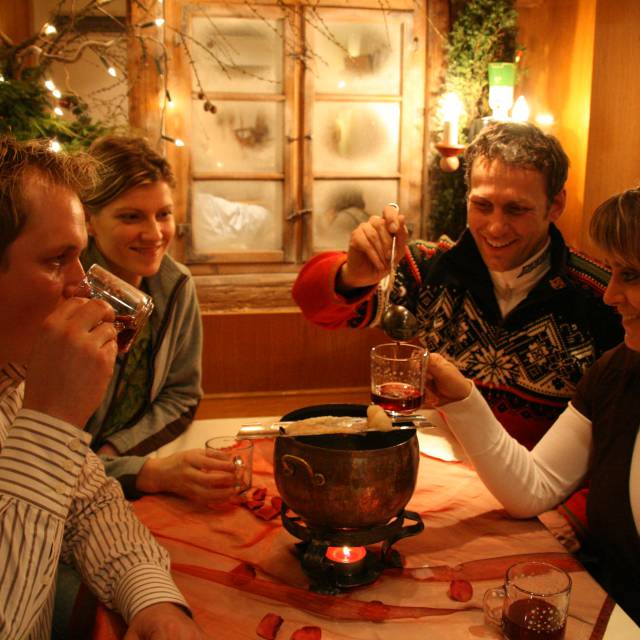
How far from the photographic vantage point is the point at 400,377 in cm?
143

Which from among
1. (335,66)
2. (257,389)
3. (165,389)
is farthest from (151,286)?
(335,66)

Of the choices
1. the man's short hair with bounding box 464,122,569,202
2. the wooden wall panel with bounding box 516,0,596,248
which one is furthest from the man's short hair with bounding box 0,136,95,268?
the wooden wall panel with bounding box 516,0,596,248

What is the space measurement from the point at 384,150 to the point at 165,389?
2.97 meters

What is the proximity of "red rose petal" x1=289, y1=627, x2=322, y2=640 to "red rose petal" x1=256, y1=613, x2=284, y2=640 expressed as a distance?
0.09ft

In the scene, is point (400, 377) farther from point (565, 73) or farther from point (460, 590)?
point (565, 73)

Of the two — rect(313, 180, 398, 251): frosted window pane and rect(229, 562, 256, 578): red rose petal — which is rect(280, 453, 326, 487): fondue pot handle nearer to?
rect(229, 562, 256, 578): red rose petal

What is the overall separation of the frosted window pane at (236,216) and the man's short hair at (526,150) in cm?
271

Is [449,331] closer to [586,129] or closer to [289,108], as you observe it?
[586,129]

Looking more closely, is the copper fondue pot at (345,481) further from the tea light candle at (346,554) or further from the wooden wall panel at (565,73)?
the wooden wall panel at (565,73)

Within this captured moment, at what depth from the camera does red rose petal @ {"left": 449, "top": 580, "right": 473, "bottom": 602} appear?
118cm

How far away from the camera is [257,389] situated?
461 centimetres

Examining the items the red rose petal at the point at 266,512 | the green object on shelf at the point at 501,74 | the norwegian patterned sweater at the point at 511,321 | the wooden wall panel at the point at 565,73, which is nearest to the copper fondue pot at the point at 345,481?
the red rose petal at the point at 266,512

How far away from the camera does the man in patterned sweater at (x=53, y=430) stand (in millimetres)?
947

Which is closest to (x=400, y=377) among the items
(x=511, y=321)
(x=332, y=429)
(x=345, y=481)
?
(x=332, y=429)
